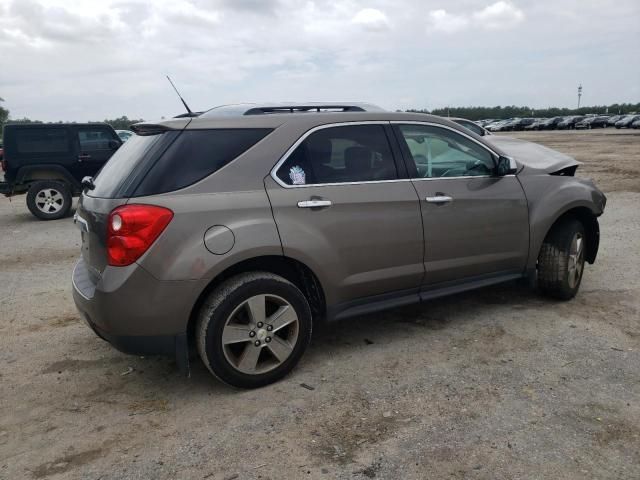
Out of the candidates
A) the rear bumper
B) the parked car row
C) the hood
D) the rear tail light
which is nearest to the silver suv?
the rear tail light

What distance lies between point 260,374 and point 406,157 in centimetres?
185

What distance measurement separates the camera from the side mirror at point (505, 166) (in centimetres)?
435

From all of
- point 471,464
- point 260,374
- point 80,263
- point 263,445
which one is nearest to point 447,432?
point 471,464

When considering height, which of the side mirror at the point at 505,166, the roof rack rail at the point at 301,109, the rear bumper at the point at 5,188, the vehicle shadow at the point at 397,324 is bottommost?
the vehicle shadow at the point at 397,324

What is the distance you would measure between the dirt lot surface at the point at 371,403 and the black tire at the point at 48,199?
6.49m

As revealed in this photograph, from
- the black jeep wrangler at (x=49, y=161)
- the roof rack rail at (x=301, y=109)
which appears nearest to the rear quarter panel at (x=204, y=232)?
the roof rack rail at (x=301, y=109)

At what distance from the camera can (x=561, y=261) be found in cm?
466

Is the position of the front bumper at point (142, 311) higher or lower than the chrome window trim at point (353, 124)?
lower

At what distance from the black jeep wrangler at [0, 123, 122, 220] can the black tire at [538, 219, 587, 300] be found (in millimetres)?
9011

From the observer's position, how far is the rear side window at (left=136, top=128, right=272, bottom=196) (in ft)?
10.5

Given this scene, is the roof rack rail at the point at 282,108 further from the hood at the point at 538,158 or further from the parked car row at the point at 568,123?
the parked car row at the point at 568,123

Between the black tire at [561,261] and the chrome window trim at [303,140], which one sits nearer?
the chrome window trim at [303,140]

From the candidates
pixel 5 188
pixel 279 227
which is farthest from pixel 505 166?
pixel 5 188

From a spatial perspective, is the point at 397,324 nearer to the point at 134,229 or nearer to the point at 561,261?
the point at 561,261
